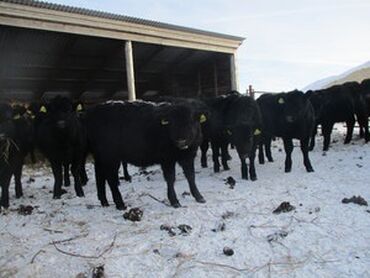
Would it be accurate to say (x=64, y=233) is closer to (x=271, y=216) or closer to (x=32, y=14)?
(x=271, y=216)

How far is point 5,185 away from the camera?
6.53m

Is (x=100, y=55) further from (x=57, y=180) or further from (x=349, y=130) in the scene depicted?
(x=57, y=180)

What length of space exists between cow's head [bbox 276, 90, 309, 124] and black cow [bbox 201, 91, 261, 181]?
63cm

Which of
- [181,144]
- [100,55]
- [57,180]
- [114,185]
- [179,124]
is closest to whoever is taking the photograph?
[181,144]

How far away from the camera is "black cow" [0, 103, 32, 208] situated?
6660 millimetres

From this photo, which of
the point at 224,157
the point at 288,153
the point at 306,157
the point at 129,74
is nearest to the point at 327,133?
the point at 288,153

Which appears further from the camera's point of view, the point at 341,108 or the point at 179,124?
the point at 341,108

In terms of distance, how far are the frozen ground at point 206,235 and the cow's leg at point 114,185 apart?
0.54 feet

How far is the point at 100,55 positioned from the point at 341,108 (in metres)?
9.90

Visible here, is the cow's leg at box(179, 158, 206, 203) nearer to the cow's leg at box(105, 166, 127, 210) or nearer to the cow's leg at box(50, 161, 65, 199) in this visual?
the cow's leg at box(105, 166, 127, 210)

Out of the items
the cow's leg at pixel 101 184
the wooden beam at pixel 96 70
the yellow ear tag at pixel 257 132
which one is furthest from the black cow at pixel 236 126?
the wooden beam at pixel 96 70

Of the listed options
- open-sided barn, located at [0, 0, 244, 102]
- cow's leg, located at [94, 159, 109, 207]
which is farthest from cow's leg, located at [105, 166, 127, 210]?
open-sided barn, located at [0, 0, 244, 102]

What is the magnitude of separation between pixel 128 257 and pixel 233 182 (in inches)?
130

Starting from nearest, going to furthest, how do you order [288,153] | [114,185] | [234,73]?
[114,185] → [288,153] → [234,73]
